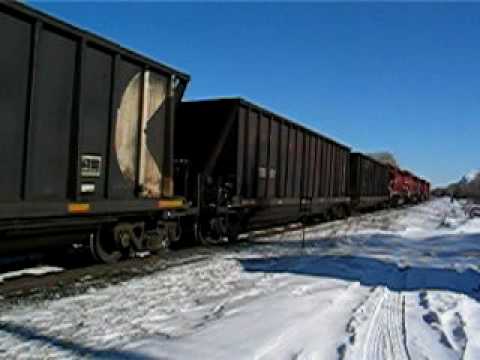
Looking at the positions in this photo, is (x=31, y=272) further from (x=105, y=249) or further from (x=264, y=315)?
(x=264, y=315)

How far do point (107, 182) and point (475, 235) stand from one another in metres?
12.4

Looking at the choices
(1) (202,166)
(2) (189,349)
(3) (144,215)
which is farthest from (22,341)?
(1) (202,166)

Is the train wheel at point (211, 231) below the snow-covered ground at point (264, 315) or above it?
above

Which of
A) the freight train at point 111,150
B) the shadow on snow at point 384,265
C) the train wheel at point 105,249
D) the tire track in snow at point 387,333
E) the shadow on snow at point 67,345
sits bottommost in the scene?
the shadow on snow at point 67,345

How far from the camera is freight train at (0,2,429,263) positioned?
629 centimetres

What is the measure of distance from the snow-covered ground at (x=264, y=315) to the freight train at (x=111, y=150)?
1.20 metres

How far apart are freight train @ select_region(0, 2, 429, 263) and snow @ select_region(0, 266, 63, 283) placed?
1.64 ft

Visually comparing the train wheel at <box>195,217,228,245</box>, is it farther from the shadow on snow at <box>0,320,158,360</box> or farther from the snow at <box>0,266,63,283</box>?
the shadow on snow at <box>0,320,158,360</box>

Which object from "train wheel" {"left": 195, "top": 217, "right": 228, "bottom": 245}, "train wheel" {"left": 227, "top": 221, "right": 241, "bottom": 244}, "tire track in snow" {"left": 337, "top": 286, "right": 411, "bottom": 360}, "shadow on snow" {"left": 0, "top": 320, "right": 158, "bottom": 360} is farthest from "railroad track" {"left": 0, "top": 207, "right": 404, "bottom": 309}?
"tire track in snow" {"left": 337, "top": 286, "right": 411, "bottom": 360}

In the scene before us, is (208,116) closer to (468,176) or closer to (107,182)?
(107,182)

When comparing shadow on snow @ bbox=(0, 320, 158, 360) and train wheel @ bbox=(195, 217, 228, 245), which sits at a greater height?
train wheel @ bbox=(195, 217, 228, 245)

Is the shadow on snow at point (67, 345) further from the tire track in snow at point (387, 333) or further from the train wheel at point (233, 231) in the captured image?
the train wheel at point (233, 231)

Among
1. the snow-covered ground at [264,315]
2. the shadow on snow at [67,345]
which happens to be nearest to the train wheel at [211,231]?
the snow-covered ground at [264,315]

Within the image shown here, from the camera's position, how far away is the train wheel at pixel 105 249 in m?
8.32
